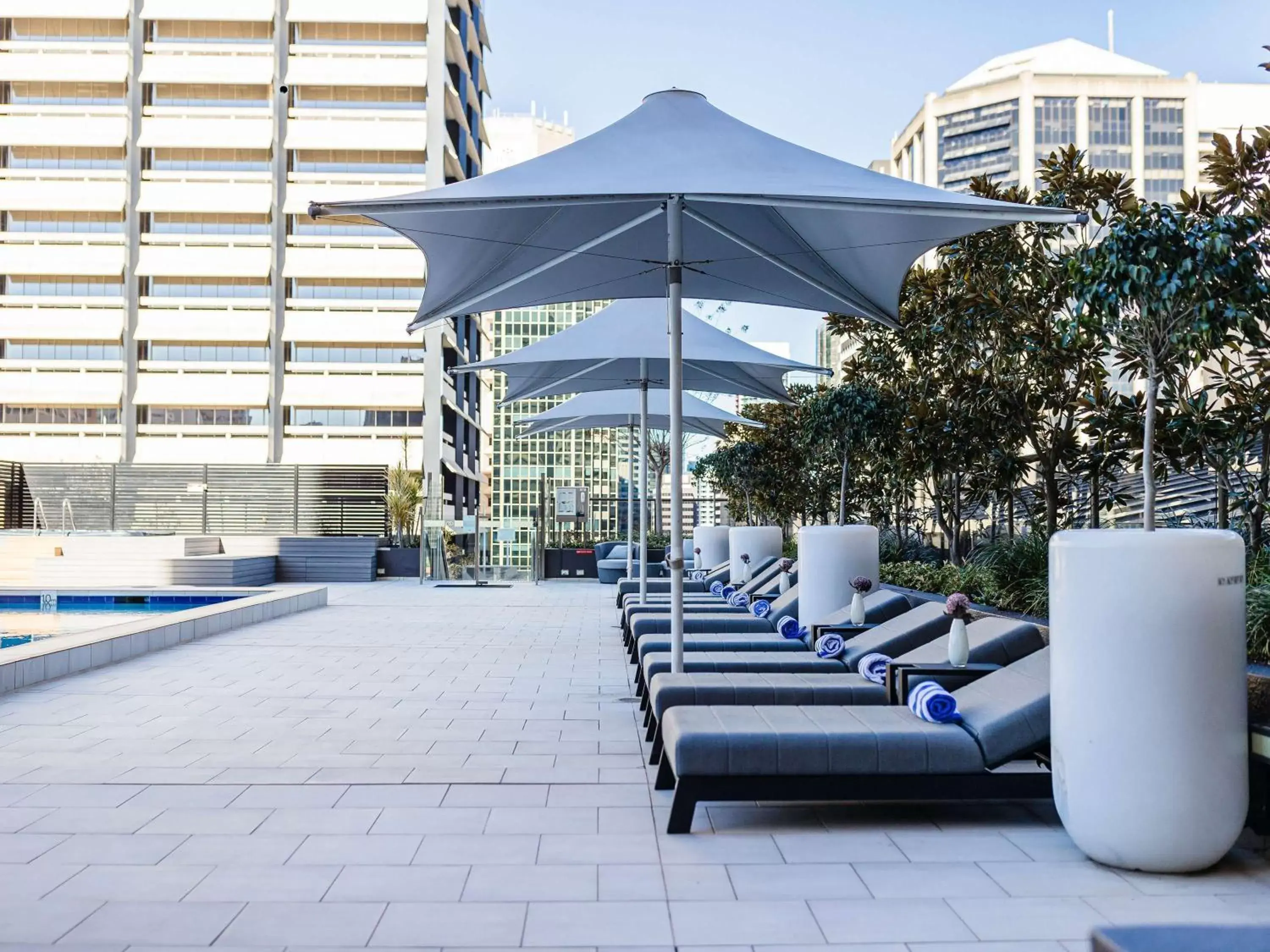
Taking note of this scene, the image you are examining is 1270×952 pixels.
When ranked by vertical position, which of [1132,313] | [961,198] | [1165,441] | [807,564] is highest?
[961,198]

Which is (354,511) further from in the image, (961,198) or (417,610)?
(961,198)

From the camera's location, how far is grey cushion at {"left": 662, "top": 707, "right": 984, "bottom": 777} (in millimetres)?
4312

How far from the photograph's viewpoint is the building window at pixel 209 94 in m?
37.7

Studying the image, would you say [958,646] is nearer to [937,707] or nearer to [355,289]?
[937,707]

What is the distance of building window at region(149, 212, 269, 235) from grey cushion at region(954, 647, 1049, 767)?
121 ft

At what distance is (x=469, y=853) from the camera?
4.09 metres

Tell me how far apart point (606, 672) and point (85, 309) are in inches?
1379

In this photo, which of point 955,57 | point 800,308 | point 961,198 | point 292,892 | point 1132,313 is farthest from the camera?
point 955,57

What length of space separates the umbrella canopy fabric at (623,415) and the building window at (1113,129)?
91913 millimetres

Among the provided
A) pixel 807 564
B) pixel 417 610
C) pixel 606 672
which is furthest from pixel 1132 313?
pixel 417 610

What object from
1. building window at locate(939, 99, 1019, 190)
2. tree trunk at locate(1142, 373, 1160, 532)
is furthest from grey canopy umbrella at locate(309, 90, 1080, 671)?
building window at locate(939, 99, 1019, 190)

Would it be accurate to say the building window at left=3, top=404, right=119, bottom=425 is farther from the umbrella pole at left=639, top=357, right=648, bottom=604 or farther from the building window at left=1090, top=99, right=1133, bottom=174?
the building window at left=1090, top=99, right=1133, bottom=174

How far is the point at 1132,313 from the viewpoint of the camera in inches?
233

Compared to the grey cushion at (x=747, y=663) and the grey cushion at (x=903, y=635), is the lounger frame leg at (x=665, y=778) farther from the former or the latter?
the grey cushion at (x=903, y=635)
